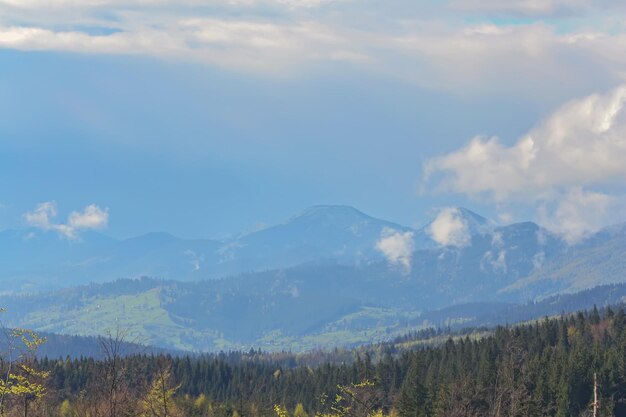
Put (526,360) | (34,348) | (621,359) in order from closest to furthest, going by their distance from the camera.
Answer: (34,348) < (621,359) < (526,360)

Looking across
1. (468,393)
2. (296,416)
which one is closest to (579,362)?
(468,393)

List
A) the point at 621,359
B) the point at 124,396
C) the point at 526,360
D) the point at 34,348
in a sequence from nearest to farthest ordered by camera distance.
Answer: the point at 34,348 → the point at 124,396 → the point at 621,359 → the point at 526,360

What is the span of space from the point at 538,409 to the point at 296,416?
52.4m

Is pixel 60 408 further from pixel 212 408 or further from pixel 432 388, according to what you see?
pixel 432 388

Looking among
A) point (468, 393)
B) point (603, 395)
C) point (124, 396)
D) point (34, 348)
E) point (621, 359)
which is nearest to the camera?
point (34, 348)

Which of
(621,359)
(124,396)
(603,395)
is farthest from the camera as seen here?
(621,359)

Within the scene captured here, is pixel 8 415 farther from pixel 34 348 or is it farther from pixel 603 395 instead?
pixel 603 395

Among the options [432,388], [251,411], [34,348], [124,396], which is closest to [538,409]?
[432,388]

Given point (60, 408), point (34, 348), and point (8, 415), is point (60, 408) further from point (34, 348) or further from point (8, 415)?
point (34, 348)

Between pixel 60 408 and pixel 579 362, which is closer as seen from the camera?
pixel 579 362

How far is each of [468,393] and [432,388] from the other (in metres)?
35.6

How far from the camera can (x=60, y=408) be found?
173750 mm

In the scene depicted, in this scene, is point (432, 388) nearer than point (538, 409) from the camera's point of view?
No

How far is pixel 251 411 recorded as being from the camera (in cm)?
15375
